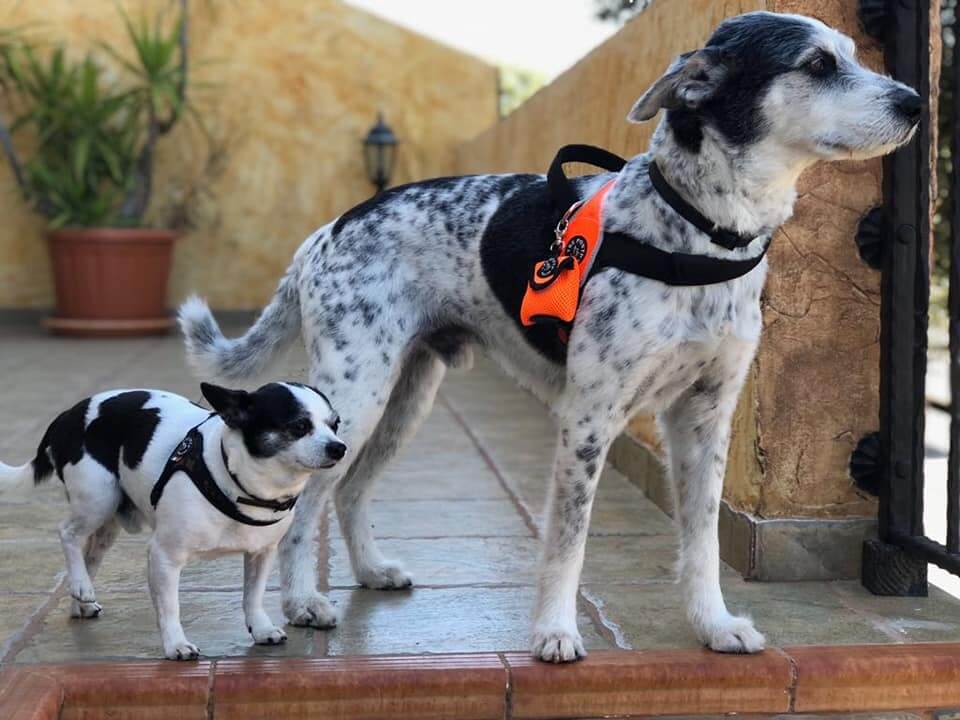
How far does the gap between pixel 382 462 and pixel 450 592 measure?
425 millimetres

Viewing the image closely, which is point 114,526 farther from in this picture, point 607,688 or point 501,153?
point 501,153

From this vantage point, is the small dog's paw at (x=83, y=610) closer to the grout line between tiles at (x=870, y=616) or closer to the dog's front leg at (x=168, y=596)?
the dog's front leg at (x=168, y=596)

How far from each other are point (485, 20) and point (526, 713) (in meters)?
14.5

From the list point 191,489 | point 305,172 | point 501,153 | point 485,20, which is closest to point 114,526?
point 191,489

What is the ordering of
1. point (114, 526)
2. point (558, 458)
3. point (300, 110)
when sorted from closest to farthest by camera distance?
1. point (558, 458)
2. point (114, 526)
3. point (300, 110)

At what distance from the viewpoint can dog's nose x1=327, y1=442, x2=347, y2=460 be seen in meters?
2.71

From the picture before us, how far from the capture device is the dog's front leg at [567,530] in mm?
2922

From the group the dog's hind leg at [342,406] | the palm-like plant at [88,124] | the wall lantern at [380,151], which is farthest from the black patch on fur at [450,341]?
the wall lantern at [380,151]

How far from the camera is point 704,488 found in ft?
10.2

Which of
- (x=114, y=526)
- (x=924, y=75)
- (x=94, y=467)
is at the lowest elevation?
(x=114, y=526)

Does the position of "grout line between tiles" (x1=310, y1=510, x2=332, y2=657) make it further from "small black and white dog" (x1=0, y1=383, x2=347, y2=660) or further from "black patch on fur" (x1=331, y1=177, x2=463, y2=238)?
"black patch on fur" (x1=331, y1=177, x2=463, y2=238)

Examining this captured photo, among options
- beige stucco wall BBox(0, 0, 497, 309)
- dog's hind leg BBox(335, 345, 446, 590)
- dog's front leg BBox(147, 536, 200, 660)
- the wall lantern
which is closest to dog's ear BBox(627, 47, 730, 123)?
dog's hind leg BBox(335, 345, 446, 590)

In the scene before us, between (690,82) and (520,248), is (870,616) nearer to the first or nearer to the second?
(520,248)

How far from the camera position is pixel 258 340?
11.6 feet
